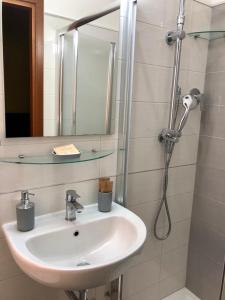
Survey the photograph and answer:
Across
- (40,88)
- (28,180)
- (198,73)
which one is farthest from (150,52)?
(28,180)

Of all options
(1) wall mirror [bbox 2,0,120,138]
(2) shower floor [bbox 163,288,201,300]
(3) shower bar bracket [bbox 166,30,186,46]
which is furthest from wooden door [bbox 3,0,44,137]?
(2) shower floor [bbox 163,288,201,300]

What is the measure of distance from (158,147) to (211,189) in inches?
18.9

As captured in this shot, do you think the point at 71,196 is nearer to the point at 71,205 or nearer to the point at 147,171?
the point at 71,205

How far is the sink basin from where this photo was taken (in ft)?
2.85

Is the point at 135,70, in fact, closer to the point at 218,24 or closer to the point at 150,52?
the point at 150,52

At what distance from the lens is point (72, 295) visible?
1.20 metres

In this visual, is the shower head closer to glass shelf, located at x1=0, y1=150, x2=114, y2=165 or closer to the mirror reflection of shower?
the mirror reflection of shower

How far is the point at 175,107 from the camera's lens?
154 centimetres

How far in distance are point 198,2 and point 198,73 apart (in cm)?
39

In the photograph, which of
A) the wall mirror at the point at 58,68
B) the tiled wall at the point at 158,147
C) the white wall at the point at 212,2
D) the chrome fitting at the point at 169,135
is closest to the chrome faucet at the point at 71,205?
the wall mirror at the point at 58,68

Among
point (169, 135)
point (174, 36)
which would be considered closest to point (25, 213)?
point (169, 135)

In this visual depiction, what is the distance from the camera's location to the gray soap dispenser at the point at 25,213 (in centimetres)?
106

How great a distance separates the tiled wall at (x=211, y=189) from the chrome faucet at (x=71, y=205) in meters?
0.95

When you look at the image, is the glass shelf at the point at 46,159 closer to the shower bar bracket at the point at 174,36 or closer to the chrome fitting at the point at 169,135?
the chrome fitting at the point at 169,135
